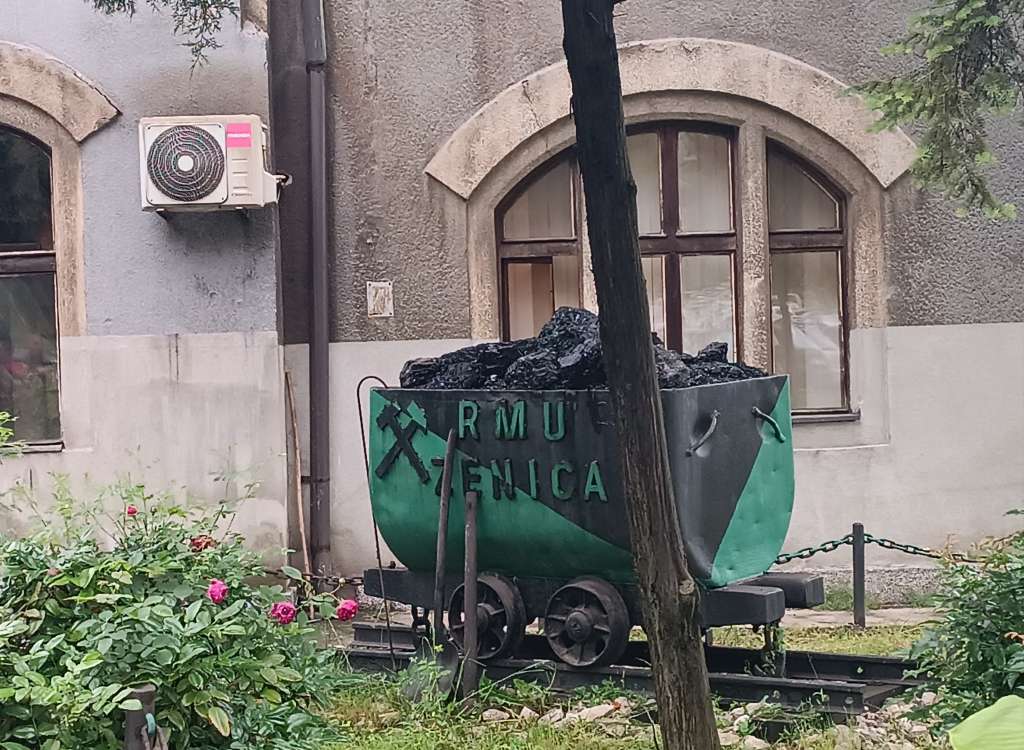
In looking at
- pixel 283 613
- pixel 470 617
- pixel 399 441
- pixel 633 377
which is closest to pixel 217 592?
pixel 283 613

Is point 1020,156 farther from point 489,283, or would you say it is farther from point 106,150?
point 106,150

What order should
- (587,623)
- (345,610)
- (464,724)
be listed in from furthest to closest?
(587,623) < (464,724) < (345,610)

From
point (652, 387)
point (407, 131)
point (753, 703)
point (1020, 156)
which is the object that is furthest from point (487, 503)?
point (1020, 156)

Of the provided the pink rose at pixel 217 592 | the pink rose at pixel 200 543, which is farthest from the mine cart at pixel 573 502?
the pink rose at pixel 217 592

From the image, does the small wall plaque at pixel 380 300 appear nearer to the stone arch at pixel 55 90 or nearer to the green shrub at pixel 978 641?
the stone arch at pixel 55 90

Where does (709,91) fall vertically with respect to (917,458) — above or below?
above

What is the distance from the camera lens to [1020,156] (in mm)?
9070

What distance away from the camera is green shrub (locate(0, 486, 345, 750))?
3.46 meters

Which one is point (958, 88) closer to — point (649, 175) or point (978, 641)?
point (649, 175)

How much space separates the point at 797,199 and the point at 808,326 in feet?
2.88

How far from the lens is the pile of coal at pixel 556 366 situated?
6059 millimetres

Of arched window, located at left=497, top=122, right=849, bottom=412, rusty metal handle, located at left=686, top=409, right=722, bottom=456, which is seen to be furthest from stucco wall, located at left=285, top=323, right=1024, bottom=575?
rusty metal handle, located at left=686, top=409, right=722, bottom=456

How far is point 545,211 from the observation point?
9.42 metres

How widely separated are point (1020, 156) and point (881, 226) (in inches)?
40.8
